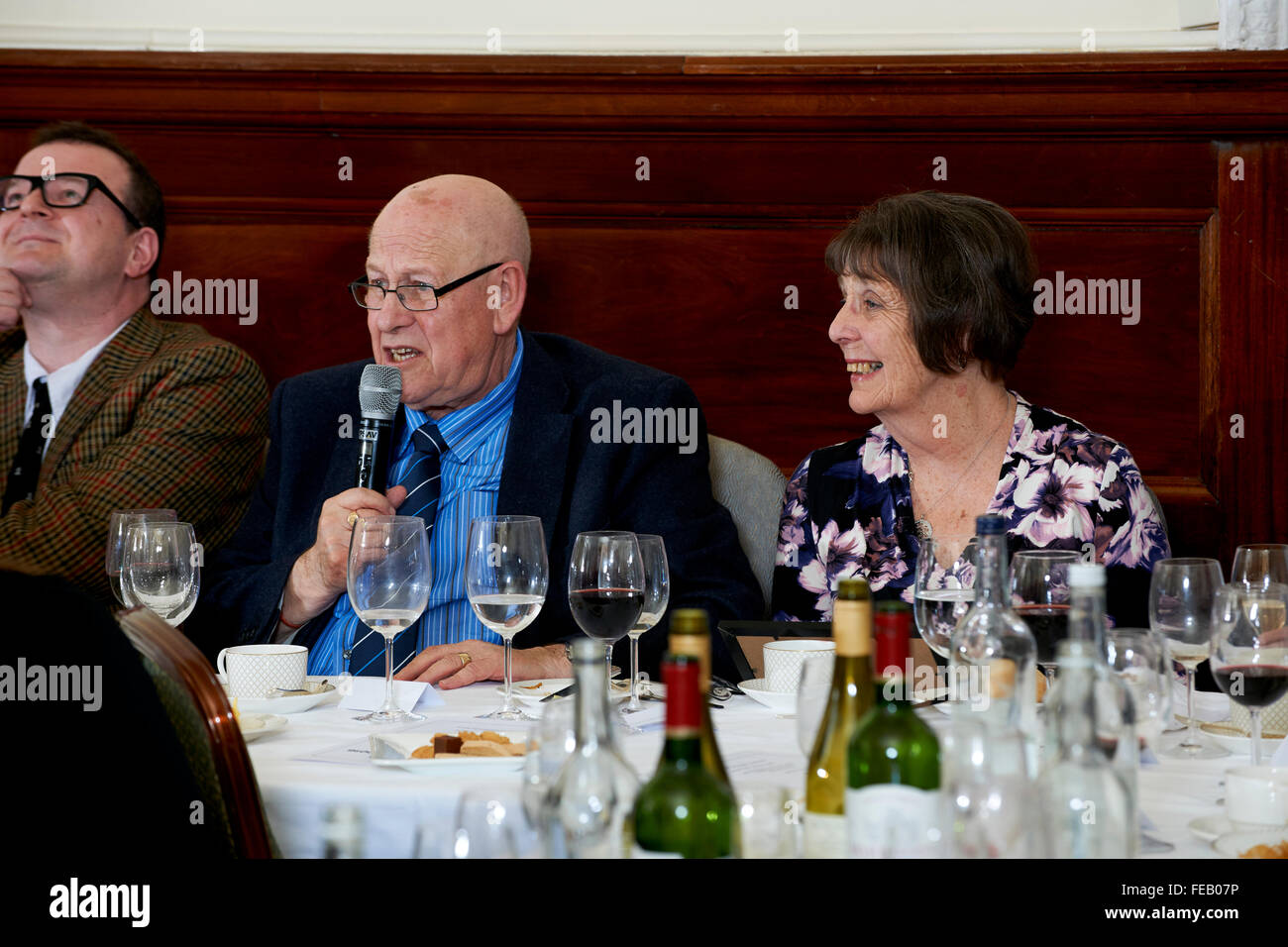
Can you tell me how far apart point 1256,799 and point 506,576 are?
31.3 inches

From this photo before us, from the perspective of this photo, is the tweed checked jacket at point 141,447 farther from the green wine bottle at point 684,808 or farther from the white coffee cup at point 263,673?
the green wine bottle at point 684,808

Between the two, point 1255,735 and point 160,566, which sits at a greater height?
point 160,566

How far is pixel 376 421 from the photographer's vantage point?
6.46 ft

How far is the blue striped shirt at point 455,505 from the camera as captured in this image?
2100 mm

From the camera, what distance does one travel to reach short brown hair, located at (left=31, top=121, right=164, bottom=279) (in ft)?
9.35

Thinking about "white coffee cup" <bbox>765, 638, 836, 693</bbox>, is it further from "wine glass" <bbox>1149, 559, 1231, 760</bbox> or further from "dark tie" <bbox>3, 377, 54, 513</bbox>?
"dark tie" <bbox>3, 377, 54, 513</bbox>

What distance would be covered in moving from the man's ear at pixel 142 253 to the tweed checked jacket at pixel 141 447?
134mm

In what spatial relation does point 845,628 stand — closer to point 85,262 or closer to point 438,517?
point 438,517

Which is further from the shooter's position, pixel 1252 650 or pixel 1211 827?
pixel 1252 650

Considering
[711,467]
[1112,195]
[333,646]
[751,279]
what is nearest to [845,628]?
[333,646]

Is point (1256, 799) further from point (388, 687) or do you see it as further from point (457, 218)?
point (457, 218)

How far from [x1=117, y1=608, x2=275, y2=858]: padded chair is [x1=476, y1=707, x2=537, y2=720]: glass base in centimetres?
39

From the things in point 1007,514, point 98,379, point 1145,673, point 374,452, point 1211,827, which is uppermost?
point 98,379

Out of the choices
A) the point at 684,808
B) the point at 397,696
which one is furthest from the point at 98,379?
the point at 684,808
